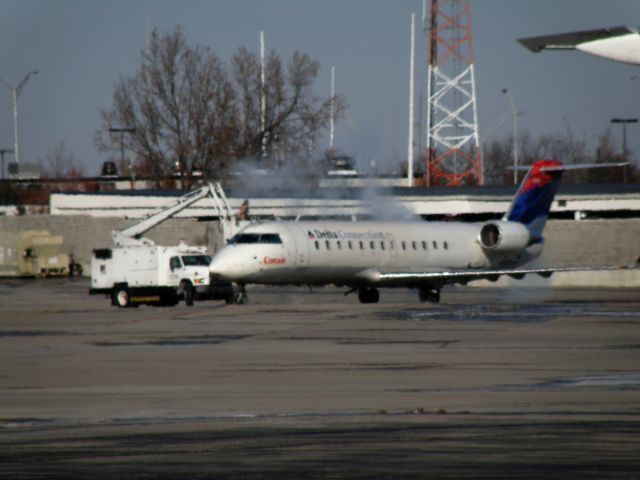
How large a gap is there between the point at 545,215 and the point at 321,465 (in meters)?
42.5

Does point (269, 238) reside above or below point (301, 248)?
above

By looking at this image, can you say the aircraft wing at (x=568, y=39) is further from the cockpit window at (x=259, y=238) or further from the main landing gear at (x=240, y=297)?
the main landing gear at (x=240, y=297)

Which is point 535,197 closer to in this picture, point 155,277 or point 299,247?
point 299,247

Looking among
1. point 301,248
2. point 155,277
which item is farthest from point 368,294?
point 155,277

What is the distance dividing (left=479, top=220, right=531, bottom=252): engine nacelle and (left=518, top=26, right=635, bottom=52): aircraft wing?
38489 millimetres

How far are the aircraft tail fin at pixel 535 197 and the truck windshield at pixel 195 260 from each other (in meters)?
11.6

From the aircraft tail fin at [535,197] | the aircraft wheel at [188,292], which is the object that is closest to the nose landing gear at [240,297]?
the aircraft wheel at [188,292]

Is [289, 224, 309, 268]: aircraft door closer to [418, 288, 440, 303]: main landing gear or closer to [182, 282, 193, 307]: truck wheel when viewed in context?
[182, 282, 193, 307]: truck wheel

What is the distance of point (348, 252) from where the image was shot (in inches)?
1859

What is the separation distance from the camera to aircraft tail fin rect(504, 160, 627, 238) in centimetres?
5331

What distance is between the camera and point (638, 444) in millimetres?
13883

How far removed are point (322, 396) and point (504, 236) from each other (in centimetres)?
3318

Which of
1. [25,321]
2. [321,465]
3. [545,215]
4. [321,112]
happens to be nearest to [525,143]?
[321,112]

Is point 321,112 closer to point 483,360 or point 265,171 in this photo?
point 265,171
